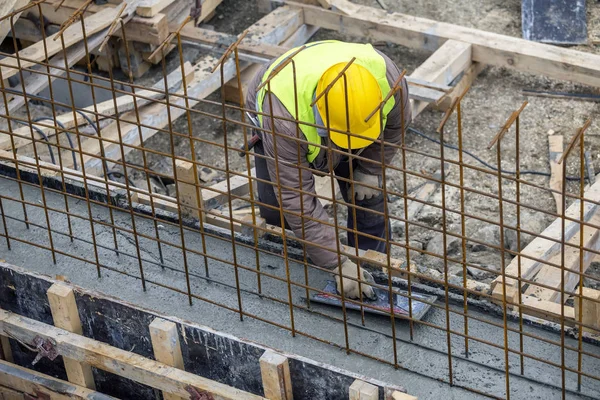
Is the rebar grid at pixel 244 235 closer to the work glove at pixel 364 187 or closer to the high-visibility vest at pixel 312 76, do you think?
the high-visibility vest at pixel 312 76

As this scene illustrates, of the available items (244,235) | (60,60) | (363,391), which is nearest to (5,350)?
(244,235)

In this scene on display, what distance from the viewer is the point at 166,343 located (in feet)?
14.0

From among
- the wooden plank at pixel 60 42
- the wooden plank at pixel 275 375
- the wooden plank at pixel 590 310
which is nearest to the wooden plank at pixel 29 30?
the wooden plank at pixel 60 42

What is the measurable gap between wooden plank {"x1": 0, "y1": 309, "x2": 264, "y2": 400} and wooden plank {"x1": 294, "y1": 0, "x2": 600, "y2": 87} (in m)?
4.01

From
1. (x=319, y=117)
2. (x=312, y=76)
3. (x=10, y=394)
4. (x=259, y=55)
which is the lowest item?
(x=10, y=394)

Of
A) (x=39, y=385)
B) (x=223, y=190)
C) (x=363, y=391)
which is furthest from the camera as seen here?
(x=223, y=190)

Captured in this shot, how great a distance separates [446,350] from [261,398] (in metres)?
0.90

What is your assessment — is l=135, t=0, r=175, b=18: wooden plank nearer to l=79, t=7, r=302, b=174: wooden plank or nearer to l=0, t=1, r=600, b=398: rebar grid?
l=79, t=7, r=302, b=174: wooden plank

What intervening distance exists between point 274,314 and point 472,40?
11.4 feet

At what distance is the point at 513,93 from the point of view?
7.74 m

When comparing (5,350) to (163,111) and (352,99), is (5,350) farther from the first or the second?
(163,111)

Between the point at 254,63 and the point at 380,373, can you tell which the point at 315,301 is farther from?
the point at 254,63

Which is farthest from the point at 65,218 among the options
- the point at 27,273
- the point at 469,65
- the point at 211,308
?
the point at 469,65

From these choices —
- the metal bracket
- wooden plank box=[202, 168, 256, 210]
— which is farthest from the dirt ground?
the metal bracket
